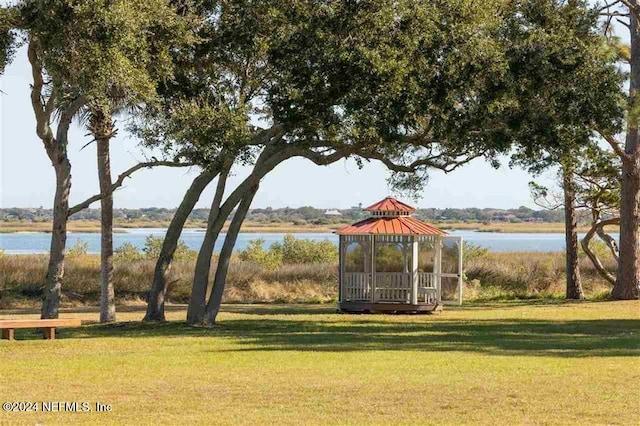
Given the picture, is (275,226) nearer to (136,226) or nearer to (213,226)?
(136,226)

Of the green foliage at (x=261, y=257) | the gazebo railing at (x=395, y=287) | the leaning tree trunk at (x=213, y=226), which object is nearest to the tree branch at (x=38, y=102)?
the leaning tree trunk at (x=213, y=226)

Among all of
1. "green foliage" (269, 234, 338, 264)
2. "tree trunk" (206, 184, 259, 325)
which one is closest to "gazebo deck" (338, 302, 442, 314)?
"tree trunk" (206, 184, 259, 325)

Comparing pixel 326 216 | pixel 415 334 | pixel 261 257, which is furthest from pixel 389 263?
pixel 326 216

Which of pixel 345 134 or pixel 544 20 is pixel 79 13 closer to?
pixel 345 134

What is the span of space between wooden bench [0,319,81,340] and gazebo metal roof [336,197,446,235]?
12.3 m

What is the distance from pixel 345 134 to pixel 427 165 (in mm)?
4093

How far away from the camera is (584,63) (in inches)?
945

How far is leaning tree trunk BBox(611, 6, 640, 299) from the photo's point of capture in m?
36.7

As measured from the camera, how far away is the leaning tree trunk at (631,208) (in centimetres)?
3669

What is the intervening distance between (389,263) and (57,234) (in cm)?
1272

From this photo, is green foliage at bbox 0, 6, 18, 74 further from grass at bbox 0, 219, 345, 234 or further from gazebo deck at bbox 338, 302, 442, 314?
grass at bbox 0, 219, 345, 234

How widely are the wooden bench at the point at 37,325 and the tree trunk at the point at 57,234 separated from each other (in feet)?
5.45

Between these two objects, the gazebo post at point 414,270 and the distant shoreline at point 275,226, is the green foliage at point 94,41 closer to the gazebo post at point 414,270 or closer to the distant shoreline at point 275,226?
the gazebo post at point 414,270

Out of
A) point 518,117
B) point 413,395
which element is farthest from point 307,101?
point 413,395
